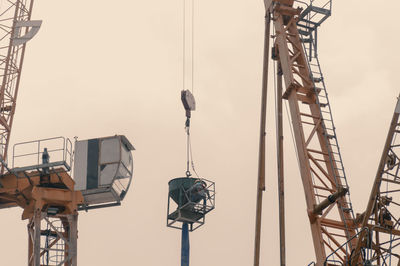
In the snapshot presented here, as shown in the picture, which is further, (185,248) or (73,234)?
(185,248)

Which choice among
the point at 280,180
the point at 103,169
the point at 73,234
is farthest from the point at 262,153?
the point at 73,234

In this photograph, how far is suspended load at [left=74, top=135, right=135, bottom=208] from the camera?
6394cm

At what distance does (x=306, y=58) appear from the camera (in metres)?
58.0

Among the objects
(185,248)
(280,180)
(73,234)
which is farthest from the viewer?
(185,248)

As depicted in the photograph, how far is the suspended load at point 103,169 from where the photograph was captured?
6394cm

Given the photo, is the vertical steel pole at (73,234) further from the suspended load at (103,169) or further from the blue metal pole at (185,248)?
the blue metal pole at (185,248)

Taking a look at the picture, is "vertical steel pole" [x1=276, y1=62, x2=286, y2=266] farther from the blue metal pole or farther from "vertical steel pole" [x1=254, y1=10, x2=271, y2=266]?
the blue metal pole

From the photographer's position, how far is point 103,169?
6444 cm

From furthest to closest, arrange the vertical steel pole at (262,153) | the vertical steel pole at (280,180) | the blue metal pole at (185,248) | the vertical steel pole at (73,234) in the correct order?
1. the blue metal pole at (185,248)
2. the vertical steel pole at (73,234)
3. the vertical steel pole at (262,153)
4. the vertical steel pole at (280,180)

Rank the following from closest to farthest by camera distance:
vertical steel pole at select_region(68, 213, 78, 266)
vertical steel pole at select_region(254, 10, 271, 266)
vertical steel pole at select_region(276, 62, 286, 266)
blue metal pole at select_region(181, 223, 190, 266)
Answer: vertical steel pole at select_region(276, 62, 286, 266)
vertical steel pole at select_region(254, 10, 271, 266)
vertical steel pole at select_region(68, 213, 78, 266)
blue metal pole at select_region(181, 223, 190, 266)

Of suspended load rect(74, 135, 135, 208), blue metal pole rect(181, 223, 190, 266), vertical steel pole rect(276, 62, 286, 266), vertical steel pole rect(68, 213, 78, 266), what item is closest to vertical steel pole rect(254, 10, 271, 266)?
vertical steel pole rect(276, 62, 286, 266)

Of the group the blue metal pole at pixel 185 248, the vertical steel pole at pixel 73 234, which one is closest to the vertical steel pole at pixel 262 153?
the vertical steel pole at pixel 73 234

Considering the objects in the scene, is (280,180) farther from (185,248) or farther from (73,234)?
(185,248)

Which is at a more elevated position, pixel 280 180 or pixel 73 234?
pixel 280 180
